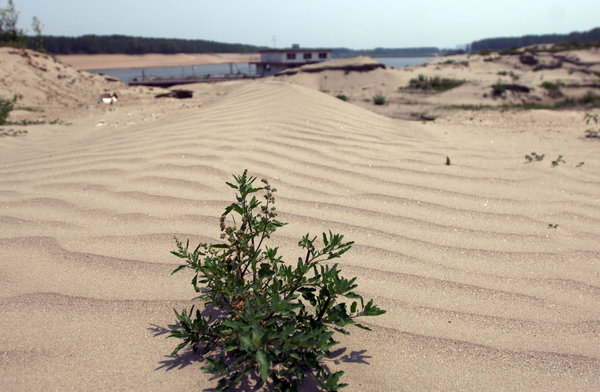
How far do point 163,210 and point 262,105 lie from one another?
2.54 meters

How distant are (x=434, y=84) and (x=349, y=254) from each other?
13.4 m

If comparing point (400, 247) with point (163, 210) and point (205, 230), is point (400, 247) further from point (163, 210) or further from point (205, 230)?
point (163, 210)

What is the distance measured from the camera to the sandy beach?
129cm

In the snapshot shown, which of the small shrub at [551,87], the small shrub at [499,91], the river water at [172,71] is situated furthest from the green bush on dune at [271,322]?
the river water at [172,71]

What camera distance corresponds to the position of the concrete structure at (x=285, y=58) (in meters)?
32.2

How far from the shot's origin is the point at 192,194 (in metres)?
2.38

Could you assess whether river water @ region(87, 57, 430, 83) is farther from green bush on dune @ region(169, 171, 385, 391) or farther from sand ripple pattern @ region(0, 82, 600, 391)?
green bush on dune @ region(169, 171, 385, 391)

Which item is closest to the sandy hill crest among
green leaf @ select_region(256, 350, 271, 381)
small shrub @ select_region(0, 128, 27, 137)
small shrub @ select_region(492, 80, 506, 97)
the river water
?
small shrub @ select_region(0, 128, 27, 137)

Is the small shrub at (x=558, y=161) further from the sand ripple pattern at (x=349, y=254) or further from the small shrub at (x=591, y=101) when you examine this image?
the small shrub at (x=591, y=101)

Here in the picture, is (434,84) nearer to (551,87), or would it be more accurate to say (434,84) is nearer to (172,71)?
(551,87)

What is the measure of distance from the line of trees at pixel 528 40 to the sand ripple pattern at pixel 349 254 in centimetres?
8086

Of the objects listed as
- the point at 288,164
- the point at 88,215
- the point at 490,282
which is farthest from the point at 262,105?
the point at 490,282

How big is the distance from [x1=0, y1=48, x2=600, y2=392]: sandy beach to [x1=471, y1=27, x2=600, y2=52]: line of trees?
8049cm

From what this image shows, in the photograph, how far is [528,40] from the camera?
89438 millimetres
